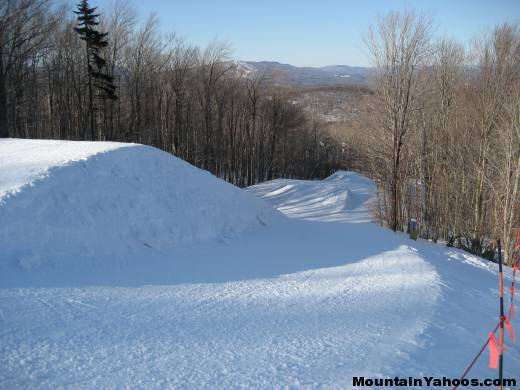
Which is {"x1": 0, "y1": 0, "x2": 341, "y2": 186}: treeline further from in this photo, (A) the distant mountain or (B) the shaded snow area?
(B) the shaded snow area

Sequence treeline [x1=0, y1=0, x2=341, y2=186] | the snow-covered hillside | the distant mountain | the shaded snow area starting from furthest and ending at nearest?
the distant mountain, treeline [x1=0, y1=0, x2=341, y2=186], the snow-covered hillside, the shaded snow area

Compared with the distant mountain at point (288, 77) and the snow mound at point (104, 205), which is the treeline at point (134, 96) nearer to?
the distant mountain at point (288, 77)

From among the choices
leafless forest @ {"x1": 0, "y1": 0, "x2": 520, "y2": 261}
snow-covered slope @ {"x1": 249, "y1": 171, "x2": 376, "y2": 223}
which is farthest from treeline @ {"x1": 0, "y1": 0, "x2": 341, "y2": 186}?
snow-covered slope @ {"x1": 249, "y1": 171, "x2": 376, "y2": 223}

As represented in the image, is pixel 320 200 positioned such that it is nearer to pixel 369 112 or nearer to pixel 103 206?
pixel 369 112

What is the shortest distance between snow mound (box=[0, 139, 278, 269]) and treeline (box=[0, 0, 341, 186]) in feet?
36.4

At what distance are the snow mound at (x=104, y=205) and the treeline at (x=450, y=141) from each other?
770 centimetres

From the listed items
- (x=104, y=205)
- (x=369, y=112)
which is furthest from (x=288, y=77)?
(x=104, y=205)

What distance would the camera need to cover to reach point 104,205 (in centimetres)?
830

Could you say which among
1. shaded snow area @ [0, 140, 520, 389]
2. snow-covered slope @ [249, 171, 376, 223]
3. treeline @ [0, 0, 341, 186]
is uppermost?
treeline @ [0, 0, 341, 186]

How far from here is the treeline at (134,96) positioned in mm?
23156

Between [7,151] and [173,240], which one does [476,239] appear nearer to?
[173,240]

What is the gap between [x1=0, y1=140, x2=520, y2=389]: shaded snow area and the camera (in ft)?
13.0

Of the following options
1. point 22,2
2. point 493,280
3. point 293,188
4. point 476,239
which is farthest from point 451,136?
point 22,2

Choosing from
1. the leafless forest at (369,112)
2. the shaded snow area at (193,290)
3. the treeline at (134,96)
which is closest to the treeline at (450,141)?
the leafless forest at (369,112)
